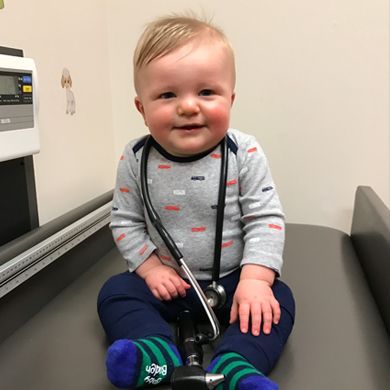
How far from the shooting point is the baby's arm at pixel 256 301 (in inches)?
26.6

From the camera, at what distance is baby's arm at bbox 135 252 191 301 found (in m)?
0.78

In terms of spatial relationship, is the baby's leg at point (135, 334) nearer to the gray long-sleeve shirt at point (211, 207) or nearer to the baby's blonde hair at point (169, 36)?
the gray long-sleeve shirt at point (211, 207)

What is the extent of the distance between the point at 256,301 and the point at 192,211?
20 cm

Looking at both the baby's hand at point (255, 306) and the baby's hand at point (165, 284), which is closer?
the baby's hand at point (255, 306)

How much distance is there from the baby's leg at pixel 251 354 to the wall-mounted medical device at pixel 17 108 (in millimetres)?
490

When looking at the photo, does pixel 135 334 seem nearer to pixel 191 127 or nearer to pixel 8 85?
pixel 191 127

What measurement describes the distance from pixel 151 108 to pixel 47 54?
44cm

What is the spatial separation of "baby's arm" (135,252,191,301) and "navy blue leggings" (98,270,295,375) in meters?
0.01

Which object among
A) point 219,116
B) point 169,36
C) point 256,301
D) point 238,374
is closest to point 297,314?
point 256,301

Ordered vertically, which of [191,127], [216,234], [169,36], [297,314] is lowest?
[297,314]

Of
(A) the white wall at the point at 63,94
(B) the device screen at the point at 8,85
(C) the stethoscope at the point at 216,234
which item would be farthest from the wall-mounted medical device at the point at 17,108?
(C) the stethoscope at the point at 216,234

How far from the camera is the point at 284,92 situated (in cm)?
133

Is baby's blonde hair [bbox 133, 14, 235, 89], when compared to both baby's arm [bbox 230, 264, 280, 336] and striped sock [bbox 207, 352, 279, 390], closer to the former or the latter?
baby's arm [bbox 230, 264, 280, 336]

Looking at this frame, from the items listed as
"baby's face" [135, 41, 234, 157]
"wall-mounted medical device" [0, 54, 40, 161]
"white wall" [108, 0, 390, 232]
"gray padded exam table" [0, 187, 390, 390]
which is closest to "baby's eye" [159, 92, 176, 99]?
"baby's face" [135, 41, 234, 157]
